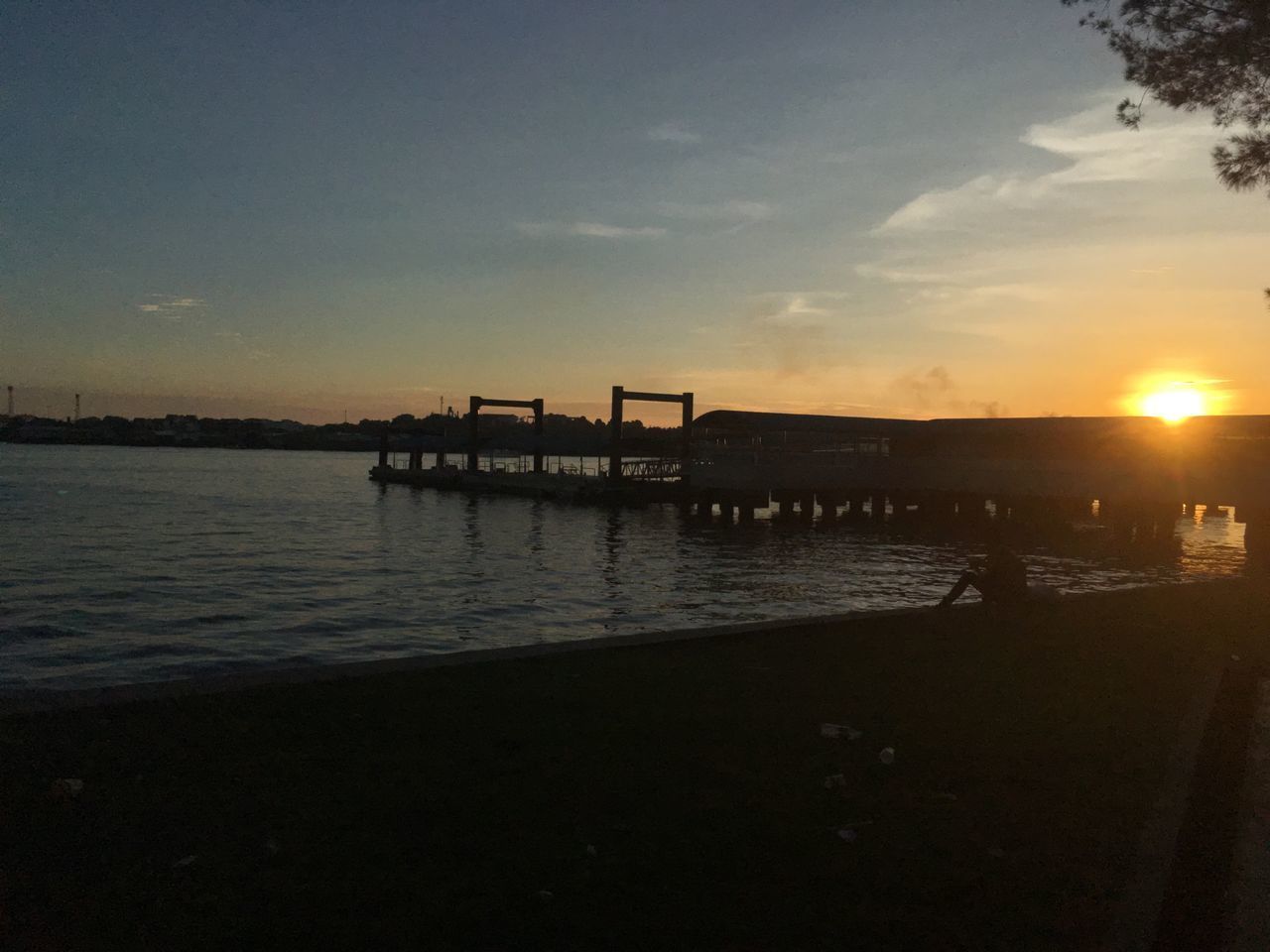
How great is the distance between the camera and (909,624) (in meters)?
11.9

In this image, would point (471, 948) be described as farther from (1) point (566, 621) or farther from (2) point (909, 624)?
(1) point (566, 621)

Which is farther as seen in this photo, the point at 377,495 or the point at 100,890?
the point at 377,495

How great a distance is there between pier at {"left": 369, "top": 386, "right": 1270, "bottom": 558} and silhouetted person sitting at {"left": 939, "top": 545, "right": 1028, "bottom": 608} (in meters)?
22.3

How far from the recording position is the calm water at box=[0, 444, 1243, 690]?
17156mm

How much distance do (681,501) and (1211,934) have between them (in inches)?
1975

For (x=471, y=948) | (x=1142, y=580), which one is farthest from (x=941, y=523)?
(x=471, y=948)

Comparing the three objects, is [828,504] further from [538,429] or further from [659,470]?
[538,429]

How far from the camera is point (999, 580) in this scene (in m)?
13.4

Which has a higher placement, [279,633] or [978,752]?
[978,752]

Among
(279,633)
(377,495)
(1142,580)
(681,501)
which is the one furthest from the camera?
(377,495)

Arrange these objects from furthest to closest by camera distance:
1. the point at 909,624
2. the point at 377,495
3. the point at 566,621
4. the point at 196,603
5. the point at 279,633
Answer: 1. the point at 377,495
2. the point at 196,603
3. the point at 566,621
4. the point at 279,633
5. the point at 909,624

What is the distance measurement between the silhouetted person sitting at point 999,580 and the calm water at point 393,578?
6.48 m

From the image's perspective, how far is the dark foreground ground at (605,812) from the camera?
441cm

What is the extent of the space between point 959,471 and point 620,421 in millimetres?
18640
